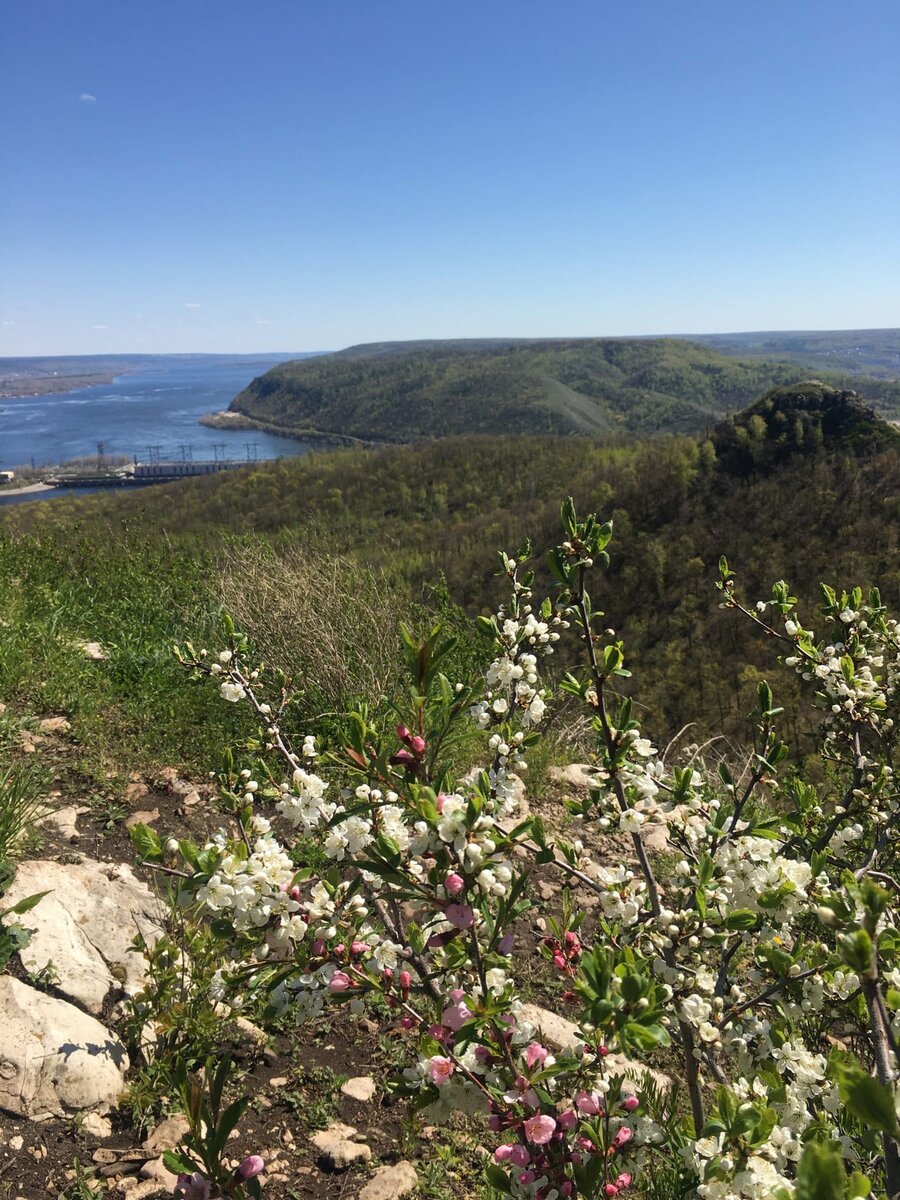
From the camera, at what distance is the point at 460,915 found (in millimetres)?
1332

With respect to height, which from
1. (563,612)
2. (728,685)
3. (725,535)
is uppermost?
(563,612)

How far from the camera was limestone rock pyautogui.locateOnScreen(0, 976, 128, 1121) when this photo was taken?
2338mm

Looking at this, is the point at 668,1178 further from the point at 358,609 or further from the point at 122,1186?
the point at 358,609

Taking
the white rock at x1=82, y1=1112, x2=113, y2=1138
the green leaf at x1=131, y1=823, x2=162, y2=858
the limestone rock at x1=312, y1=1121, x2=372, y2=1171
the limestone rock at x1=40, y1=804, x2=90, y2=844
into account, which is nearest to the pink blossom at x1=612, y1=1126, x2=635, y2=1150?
the green leaf at x1=131, y1=823, x2=162, y2=858

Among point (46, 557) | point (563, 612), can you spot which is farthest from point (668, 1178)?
point (46, 557)

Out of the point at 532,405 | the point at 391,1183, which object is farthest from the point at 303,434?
the point at 391,1183

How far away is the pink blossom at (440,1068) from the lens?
1.41 metres

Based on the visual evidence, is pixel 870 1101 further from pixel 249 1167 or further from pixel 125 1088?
pixel 125 1088

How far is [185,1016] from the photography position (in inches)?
98.6

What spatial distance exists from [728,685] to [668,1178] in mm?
29091

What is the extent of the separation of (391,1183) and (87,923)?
1.65m

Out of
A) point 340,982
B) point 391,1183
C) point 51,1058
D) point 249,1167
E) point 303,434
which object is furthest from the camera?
point 303,434

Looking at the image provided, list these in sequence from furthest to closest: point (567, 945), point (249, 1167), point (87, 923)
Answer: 1. point (87, 923)
2. point (567, 945)
3. point (249, 1167)

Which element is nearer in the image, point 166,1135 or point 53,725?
point 166,1135
